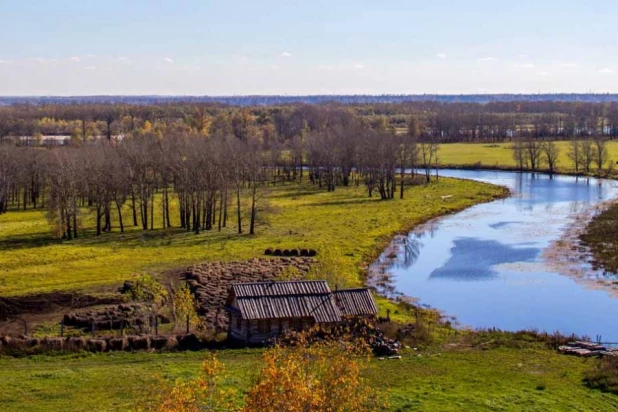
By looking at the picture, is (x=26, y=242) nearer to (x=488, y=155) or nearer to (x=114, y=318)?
(x=114, y=318)

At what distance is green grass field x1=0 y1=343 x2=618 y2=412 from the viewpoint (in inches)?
1056

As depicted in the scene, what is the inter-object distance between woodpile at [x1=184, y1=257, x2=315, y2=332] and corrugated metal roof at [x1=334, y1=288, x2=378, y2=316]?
235 inches

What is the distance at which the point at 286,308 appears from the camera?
1393 inches

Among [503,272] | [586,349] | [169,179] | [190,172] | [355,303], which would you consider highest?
[190,172]

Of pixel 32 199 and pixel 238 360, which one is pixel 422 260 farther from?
pixel 32 199

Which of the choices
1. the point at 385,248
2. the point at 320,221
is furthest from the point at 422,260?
the point at 320,221

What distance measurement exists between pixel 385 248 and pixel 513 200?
31565 millimetres

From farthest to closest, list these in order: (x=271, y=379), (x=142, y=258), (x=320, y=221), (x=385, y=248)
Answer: (x=320, y=221), (x=385, y=248), (x=142, y=258), (x=271, y=379)

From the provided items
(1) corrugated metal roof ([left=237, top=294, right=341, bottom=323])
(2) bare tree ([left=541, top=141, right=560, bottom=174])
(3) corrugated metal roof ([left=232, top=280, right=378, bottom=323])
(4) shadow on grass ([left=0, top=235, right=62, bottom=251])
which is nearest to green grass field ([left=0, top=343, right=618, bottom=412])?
(1) corrugated metal roof ([left=237, top=294, right=341, bottom=323])

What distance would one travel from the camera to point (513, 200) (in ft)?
289

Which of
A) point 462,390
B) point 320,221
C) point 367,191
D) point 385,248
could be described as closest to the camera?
point 462,390

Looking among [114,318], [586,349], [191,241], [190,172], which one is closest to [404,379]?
[586,349]

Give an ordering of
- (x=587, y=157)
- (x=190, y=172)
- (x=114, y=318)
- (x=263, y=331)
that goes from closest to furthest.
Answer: (x=263, y=331) < (x=114, y=318) < (x=190, y=172) < (x=587, y=157)

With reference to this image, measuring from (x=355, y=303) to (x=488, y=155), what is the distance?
10642 centimetres
